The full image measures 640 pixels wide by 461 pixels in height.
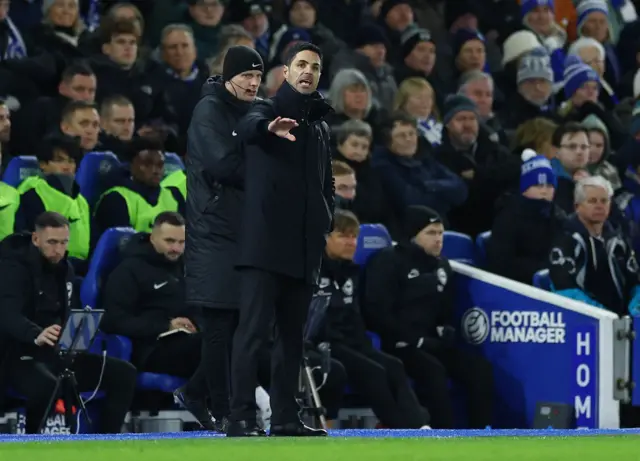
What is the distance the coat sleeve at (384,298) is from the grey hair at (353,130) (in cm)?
131

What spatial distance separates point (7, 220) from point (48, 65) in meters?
2.72

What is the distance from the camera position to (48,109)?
49.1 feet

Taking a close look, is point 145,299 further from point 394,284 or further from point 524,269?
point 524,269

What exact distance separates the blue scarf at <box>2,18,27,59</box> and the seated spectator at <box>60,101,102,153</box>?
1948mm

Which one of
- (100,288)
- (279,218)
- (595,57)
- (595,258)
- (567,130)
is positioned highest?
(595,57)

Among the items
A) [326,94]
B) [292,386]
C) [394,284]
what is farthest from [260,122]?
[326,94]

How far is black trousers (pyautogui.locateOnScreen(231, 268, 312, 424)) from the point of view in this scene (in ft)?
33.5

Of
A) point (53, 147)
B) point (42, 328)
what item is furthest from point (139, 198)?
point (42, 328)

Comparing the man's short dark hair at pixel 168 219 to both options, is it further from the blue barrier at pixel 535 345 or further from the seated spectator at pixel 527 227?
the seated spectator at pixel 527 227

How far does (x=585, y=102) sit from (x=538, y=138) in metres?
2.10

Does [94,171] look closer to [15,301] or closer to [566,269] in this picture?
[15,301]

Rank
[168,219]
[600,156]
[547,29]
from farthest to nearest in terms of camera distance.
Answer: [547,29] < [600,156] < [168,219]

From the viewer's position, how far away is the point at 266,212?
1020 centimetres

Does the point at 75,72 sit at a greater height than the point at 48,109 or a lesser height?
greater
